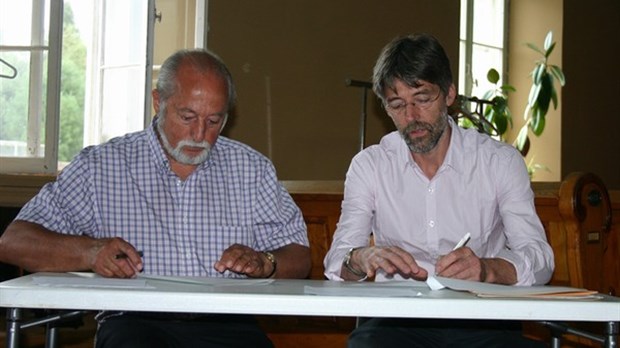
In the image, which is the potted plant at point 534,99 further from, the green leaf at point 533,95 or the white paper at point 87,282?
the white paper at point 87,282

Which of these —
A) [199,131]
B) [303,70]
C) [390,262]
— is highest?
[303,70]

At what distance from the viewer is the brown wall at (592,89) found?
8.17 meters

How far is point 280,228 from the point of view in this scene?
2.63 meters

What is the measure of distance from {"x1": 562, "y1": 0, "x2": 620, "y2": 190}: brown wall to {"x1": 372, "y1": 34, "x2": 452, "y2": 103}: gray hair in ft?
18.9

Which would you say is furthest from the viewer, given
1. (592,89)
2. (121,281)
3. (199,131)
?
(592,89)

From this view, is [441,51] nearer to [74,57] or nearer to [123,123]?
[123,123]


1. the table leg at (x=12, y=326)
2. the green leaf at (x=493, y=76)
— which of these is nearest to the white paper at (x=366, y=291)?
the table leg at (x=12, y=326)

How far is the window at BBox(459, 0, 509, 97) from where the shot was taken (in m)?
7.71

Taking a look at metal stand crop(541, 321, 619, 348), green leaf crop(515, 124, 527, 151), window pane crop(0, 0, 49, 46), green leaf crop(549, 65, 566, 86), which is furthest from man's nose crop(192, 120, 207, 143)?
green leaf crop(549, 65, 566, 86)

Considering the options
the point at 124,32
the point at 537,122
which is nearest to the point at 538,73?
the point at 537,122

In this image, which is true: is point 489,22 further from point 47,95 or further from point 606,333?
point 606,333

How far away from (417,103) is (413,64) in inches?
4.0

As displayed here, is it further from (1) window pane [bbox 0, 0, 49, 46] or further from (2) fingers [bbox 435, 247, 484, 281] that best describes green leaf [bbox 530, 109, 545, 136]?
(2) fingers [bbox 435, 247, 484, 281]

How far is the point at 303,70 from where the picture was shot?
6.07m
